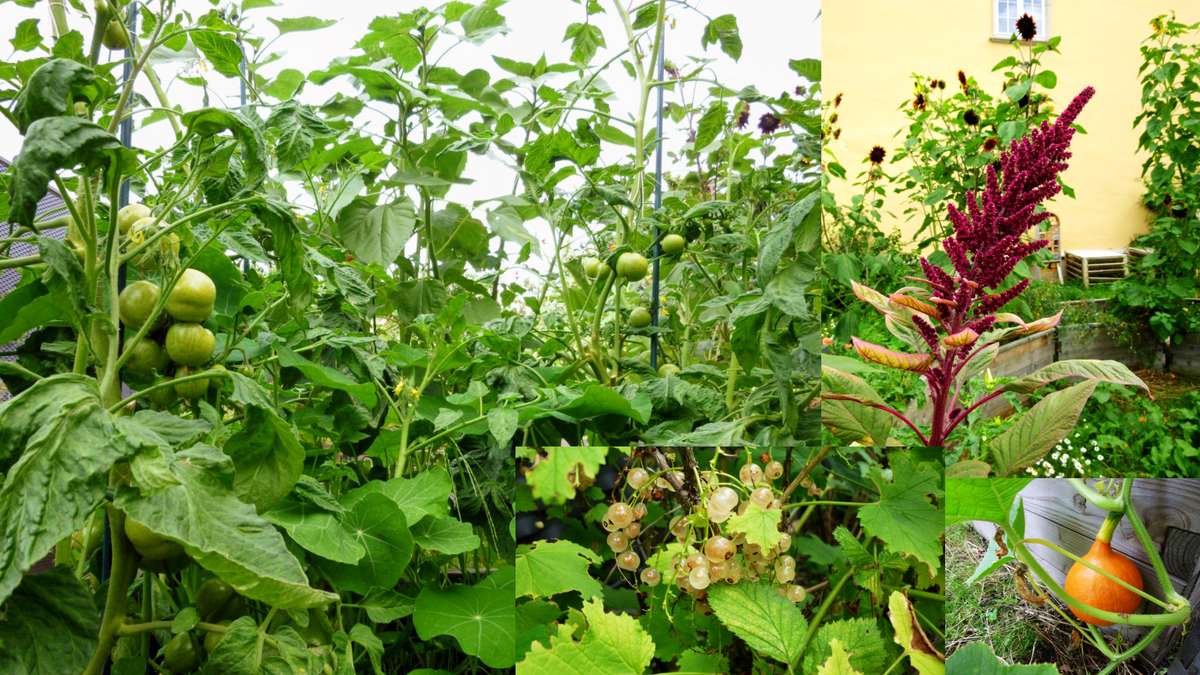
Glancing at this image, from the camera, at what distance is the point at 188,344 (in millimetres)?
598

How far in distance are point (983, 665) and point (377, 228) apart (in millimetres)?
997

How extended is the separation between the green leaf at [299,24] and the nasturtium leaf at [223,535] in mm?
1025

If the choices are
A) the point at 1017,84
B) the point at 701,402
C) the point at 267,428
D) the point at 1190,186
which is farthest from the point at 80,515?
the point at 1190,186

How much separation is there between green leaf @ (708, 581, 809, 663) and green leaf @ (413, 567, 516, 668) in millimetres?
262

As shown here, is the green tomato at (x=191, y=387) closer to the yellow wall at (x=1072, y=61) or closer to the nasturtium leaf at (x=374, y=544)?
the nasturtium leaf at (x=374, y=544)

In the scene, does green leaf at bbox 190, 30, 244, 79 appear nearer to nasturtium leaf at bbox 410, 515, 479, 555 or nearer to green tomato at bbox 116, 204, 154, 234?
green tomato at bbox 116, 204, 154, 234

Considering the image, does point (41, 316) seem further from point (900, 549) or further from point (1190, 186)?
point (1190, 186)

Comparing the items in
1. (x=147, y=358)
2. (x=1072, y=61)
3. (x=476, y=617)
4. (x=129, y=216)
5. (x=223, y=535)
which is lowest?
(x=476, y=617)

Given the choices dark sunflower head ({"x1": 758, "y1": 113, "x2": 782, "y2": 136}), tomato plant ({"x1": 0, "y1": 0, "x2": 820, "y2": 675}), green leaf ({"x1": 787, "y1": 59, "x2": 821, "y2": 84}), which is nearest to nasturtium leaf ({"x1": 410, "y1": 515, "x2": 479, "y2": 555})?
tomato plant ({"x1": 0, "y1": 0, "x2": 820, "y2": 675})


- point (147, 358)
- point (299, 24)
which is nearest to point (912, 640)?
point (147, 358)

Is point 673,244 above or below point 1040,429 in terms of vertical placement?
above

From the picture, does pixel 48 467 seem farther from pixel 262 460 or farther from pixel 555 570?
pixel 555 570

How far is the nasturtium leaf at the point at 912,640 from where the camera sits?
19.1 inches

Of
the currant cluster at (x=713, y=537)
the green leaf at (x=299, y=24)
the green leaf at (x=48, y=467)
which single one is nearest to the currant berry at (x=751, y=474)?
the currant cluster at (x=713, y=537)
